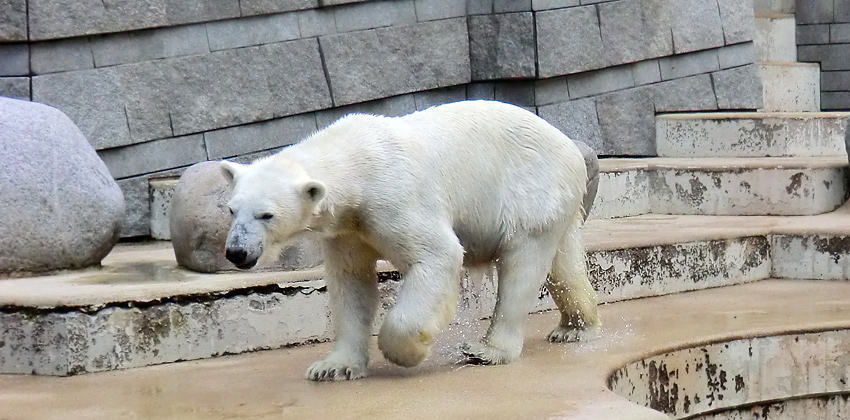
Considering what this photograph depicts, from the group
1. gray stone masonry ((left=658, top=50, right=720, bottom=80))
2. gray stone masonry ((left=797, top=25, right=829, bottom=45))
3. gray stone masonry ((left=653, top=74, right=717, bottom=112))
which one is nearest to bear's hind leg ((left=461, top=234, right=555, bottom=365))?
gray stone masonry ((left=653, top=74, right=717, bottom=112))

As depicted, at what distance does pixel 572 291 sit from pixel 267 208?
1.59 meters

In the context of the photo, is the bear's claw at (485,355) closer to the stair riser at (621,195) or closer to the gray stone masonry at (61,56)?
the stair riser at (621,195)

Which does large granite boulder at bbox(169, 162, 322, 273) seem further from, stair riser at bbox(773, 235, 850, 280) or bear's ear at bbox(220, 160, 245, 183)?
stair riser at bbox(773, 235, 850, 280)

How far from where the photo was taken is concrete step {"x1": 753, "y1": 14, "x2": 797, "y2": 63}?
1178cm

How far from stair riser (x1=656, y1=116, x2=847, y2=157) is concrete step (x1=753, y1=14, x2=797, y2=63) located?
9.14 feet

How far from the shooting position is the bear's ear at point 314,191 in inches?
154

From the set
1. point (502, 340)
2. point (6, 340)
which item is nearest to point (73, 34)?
point (6, 340)

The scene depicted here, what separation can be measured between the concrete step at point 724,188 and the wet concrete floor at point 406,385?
2.24 m

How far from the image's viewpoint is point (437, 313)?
414 centimetres

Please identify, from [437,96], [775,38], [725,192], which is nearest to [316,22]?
[437,96]

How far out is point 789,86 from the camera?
11062mm

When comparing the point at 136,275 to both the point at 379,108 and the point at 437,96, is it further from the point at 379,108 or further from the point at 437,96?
the point at 437,96

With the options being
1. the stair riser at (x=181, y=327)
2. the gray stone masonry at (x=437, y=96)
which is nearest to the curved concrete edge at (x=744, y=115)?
the gray stone masonry at (x=437, y=96)

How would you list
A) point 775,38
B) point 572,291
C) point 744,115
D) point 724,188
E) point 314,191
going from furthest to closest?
1. point 775,38
2. point 744,115
3. point 724,188
4. point 572,291
5. point 314,191
